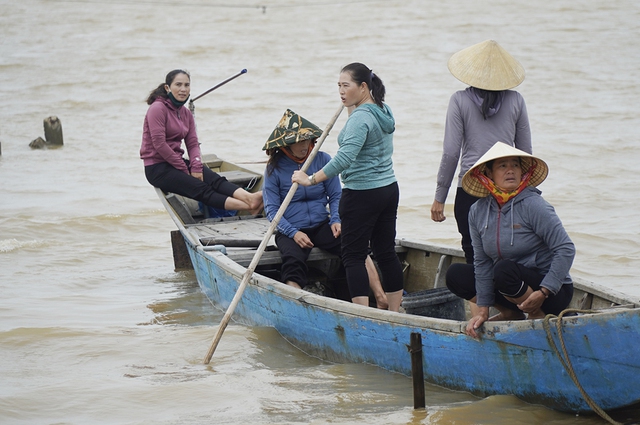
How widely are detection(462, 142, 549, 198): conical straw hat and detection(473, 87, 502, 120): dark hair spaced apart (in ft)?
2.16

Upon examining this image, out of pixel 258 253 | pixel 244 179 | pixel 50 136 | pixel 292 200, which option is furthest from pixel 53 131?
→ pixel 258 253

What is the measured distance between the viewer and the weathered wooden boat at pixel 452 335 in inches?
155

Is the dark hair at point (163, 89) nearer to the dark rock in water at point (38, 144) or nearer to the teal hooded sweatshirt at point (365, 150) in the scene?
the teal hooded sweatshirt at point (365, 150)

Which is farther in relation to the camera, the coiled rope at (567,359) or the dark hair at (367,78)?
the dark hair at (367,78)

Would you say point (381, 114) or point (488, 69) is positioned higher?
point (488, 69)

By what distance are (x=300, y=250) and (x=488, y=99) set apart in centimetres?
163

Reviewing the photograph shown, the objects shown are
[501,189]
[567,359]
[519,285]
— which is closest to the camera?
[567,359]

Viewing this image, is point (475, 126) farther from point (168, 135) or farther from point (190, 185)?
point (168, 135)

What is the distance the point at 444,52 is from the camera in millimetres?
24875

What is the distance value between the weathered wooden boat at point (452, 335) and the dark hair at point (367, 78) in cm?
119

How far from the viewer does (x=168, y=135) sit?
759 cm

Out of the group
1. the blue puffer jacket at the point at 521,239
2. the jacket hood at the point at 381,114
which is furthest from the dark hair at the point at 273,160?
the blue puffer jacket at the point at 521,239

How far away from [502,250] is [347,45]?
75.0ft

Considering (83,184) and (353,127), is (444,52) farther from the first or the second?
(353,127)
